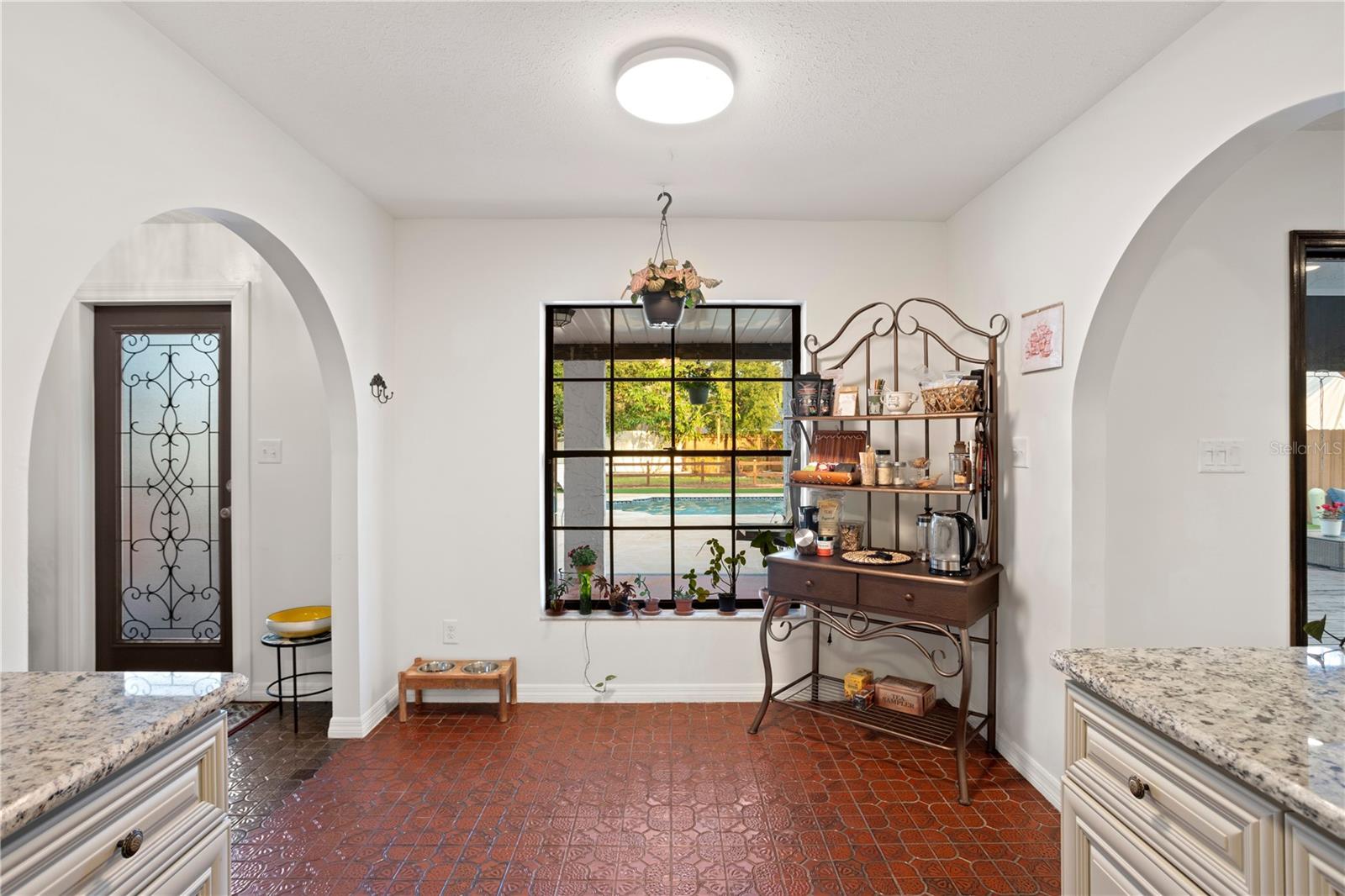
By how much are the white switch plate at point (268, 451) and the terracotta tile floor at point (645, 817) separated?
136 centimetres

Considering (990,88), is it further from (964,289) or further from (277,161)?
(277,161)

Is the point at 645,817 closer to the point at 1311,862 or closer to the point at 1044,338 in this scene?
the point at 1311,862

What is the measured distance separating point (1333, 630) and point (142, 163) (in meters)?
4.64

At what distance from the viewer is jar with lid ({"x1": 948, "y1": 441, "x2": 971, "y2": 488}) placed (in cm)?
283

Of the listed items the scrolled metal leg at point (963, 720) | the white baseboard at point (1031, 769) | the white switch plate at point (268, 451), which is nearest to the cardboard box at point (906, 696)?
the white baseboard at point (1031, 769)

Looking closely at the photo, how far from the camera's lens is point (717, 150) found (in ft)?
8.70

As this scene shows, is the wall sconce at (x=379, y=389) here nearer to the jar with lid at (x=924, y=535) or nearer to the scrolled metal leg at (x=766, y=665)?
the scrolled metal leg at (x=766, y=665)

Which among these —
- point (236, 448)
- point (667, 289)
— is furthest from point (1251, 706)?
point (236, 448)

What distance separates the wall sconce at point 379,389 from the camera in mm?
3246

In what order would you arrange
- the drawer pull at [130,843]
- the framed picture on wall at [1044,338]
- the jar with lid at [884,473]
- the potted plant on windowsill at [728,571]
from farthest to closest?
the potted plant on windowsill at [728,571] → the jar with lid at [884,473] → the framed picture on wall at [1044,338] → the drawer pull at [130,843]

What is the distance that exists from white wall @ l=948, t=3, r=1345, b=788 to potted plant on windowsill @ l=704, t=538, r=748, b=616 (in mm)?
1340

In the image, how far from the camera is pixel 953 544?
2721 millimetres

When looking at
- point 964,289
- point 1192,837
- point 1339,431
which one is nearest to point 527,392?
point 964,289

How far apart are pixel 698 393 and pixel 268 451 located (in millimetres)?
2372
